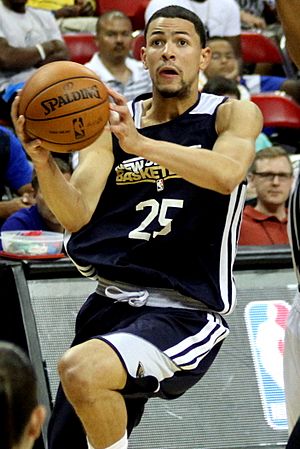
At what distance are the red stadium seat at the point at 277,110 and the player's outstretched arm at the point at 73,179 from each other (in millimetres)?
4887

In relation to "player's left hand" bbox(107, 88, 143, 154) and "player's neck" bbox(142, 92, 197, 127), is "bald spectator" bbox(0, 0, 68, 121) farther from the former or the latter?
"player's left hand" bbox(107, 88, 143, 154)

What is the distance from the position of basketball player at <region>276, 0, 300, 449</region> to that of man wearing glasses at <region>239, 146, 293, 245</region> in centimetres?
260

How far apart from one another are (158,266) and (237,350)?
151 centimetres

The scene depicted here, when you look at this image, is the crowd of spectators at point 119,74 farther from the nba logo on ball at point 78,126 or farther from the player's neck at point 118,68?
the nba logo on ball at point 78,126

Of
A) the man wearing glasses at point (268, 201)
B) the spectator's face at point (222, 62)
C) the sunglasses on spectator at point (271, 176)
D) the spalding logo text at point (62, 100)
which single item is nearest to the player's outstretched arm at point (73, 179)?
the spalding logo text at point (62, 100)

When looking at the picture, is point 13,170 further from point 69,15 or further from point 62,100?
point 69,15

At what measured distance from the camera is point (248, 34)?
10.9 metres

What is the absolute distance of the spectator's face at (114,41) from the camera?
920cm

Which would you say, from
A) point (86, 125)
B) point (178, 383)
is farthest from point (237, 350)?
point (86, 125)

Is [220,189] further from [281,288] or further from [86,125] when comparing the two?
[281,288]

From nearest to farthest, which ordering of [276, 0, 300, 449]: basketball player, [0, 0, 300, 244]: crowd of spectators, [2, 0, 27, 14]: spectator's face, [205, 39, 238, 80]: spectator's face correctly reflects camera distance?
[276, 0, 300, 449]: basketball player < [0, 0, 300, 244]: crowd of spectators < [2, 0, 27, 14]: spectator's face < [205, 39, 238, 80]: spectator's face

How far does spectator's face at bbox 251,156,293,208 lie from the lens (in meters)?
7.38

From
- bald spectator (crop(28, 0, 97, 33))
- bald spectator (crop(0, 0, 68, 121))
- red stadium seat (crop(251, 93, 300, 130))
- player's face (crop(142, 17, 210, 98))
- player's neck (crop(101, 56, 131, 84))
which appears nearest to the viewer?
player's face (crop(142, 17, 210, 98))

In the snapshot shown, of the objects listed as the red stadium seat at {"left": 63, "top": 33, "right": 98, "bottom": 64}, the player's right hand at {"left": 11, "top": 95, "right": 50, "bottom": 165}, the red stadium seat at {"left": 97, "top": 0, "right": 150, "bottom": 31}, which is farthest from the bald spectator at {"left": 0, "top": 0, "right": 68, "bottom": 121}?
the player's right hand at {"left": 11, "top": 95, "right": 50, "bottom": 165}
